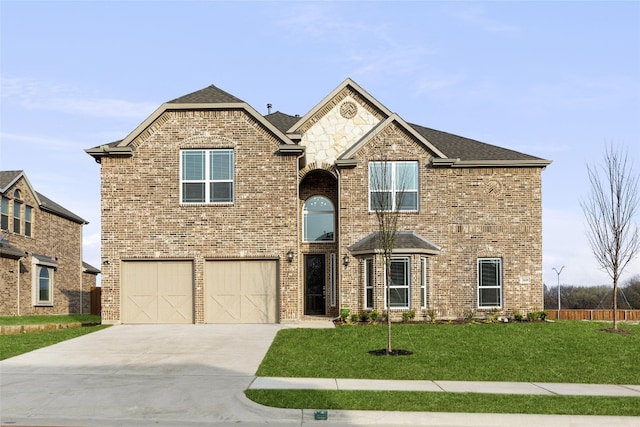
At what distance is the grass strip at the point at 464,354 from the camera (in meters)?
15.8

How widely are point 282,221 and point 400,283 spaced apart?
16.6ft

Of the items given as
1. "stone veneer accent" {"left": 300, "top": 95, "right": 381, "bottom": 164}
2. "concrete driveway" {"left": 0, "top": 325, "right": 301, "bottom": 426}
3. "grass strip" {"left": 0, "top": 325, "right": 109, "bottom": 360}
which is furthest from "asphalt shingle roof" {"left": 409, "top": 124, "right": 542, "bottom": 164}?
"grass strip" {"left": 0, "top": 325, "right": 109, "bottom": 360}

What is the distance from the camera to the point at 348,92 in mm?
28859

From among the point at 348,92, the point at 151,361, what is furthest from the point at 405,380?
the point at 348,92

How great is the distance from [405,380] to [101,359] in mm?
7637

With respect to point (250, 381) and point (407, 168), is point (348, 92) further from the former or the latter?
point (250, 381)

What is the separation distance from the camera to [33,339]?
20.4 meters

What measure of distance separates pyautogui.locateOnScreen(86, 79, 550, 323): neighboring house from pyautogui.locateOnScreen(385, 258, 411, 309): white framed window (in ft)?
0.17

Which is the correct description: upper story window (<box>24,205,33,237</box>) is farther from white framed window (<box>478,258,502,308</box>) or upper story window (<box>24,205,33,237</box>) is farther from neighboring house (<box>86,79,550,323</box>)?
white framed window (<box>478,258,502,308</box>)

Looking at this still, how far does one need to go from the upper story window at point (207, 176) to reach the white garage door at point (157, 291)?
2.51 m

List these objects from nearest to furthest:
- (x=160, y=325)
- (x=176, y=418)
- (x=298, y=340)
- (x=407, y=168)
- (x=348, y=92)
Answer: (x=176, y=418) < (x=298, y=340) < (x=160, y=325) < (x=407, y=168) < (x=348, y=92)

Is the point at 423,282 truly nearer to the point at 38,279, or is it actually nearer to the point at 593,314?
the point at 593,314

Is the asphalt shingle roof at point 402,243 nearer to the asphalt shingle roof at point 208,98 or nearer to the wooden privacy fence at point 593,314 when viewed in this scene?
the asphalt shingle roof at point 208,98

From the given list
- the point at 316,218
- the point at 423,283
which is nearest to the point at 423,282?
the point at 423,283
